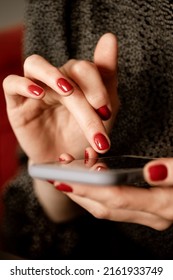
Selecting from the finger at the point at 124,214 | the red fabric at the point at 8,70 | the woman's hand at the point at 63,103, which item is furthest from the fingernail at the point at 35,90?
the red fabric at the point at 8,70

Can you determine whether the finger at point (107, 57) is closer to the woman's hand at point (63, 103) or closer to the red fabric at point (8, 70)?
the woman's hand at point (63, 103)

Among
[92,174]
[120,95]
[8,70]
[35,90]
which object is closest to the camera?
[92,174]

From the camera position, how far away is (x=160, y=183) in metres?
0.28

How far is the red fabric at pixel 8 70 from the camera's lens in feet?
3.25

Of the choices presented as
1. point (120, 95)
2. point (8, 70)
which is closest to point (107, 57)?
point (120, 95)

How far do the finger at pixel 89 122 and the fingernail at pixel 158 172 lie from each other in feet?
0.18

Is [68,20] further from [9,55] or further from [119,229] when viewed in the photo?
[9,55]

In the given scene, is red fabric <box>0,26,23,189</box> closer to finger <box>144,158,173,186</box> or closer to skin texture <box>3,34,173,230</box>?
skin texture <box>3,34,173,230</box>

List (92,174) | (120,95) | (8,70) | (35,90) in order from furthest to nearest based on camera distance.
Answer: (8,70), (120,95), (35,90), (92,174)

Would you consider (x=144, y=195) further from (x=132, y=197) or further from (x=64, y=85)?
(x=64, y=85)

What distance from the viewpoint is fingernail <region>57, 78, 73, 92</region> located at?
1.08 feet

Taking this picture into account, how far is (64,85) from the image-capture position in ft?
1.09

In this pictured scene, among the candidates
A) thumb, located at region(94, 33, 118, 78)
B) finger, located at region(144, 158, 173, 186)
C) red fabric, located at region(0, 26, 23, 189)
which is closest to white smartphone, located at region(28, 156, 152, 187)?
finger, located at region(144, 158, 173, 186)

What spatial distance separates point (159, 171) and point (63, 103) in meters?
0.14
